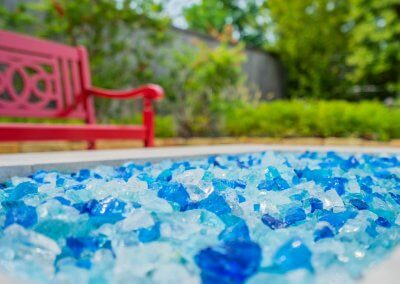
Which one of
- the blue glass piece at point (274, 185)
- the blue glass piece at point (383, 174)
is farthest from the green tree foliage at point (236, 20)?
the blue glass piece at point (274, 185)

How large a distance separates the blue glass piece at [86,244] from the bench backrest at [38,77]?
2.15m

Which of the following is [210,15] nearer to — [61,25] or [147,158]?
[61,25]

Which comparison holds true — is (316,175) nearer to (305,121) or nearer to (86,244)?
(86,244)

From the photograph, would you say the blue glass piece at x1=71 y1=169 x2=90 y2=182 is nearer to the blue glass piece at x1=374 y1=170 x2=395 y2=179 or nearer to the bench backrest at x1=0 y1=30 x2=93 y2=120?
the bench backrest at x1=0 y1=30 x2=93 y2=120

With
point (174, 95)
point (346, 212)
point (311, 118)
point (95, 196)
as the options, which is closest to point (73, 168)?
point (95, 196)

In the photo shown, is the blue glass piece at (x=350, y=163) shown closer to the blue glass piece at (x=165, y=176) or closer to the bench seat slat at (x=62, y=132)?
the blue glass piece at (x=165, y=176)

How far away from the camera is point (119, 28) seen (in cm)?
565

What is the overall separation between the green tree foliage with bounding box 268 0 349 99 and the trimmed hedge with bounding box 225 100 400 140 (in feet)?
13.9

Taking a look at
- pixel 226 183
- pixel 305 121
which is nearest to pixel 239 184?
pixel 226 183

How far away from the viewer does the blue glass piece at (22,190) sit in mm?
1534

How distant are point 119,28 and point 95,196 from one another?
4.55 meters

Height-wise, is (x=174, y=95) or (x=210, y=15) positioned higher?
(x=210, y=15)

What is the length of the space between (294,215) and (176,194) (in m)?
0.40

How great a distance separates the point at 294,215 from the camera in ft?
4.38
